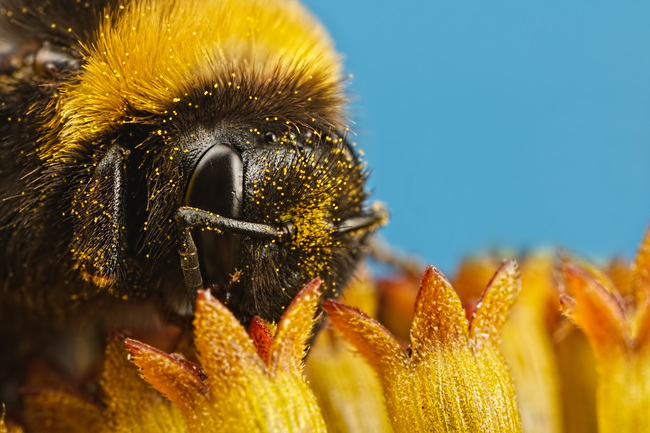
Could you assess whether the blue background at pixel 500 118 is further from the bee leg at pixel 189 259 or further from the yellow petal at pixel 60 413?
the bee leg at pixel 189 259

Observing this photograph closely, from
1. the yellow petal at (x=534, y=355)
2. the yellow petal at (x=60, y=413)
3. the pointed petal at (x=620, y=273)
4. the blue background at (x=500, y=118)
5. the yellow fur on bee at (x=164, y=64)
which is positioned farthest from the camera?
the blue background at (x=500, y=118)

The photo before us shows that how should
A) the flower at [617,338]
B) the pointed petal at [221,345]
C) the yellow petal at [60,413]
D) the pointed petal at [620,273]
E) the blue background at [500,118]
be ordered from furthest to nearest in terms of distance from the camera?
the blue background at [500,118], the pointed petal at [620,273], the yellow petal at [60,413], the flower at [617,338], the pointed petal at [221,345]

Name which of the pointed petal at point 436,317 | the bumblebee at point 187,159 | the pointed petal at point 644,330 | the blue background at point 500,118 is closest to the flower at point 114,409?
the bumblebee at point 187,159

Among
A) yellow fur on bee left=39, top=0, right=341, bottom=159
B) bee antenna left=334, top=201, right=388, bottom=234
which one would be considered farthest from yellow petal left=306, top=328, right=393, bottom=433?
yellow fur on bee left=39, top=0, right=341, bottom=159

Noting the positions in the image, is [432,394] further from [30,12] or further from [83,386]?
[30,12]

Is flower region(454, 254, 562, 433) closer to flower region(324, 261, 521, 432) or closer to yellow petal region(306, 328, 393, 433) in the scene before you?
yellow petal region(306, 328, 393, 433)

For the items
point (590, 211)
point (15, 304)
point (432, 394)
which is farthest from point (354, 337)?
point (590, 211)

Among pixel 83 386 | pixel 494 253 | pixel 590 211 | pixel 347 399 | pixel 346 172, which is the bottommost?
pixel 83 386

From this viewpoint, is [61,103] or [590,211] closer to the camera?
[61,103]
